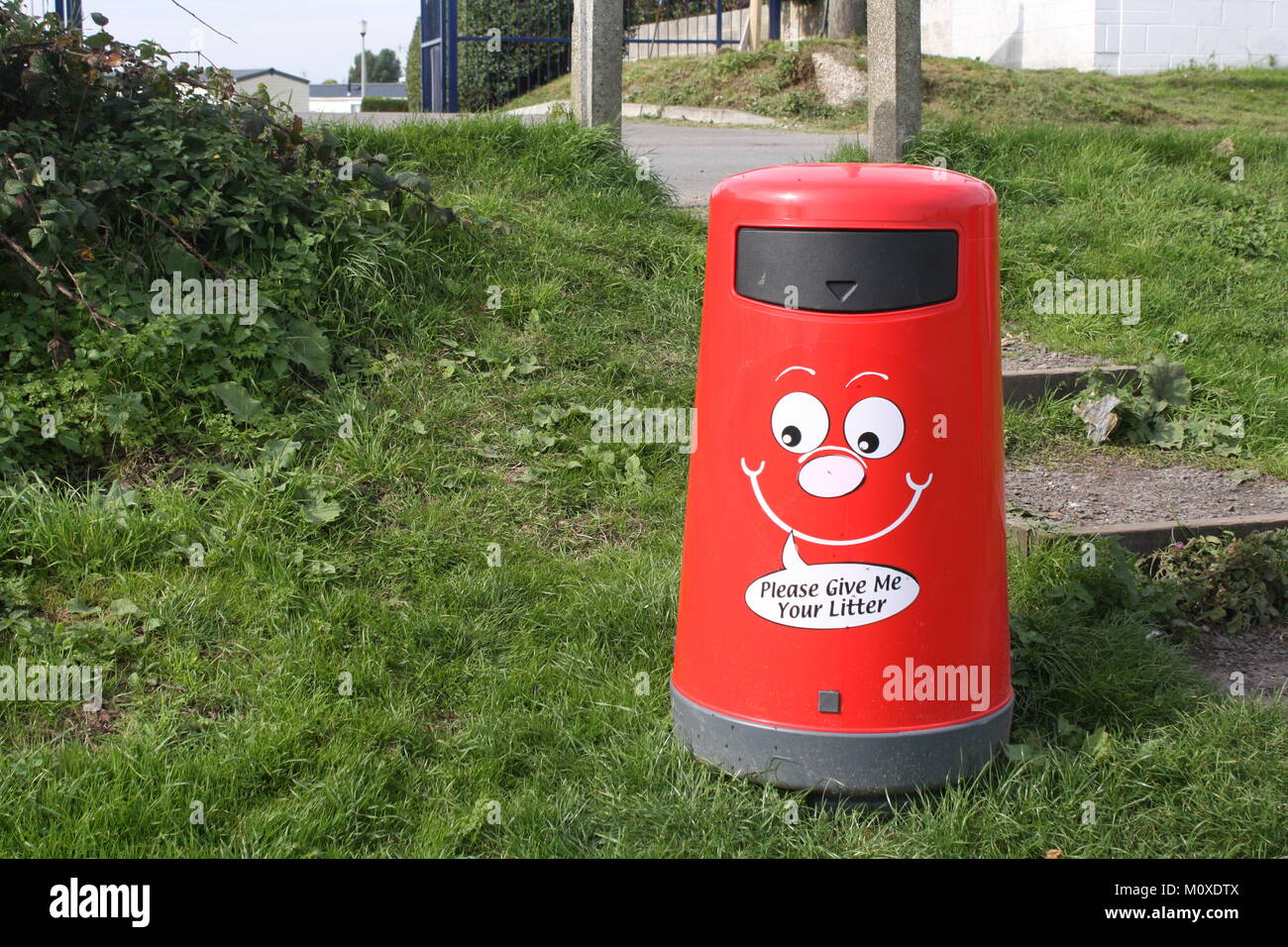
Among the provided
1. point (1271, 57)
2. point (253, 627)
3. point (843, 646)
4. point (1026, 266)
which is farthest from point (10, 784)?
point (1271, 57)

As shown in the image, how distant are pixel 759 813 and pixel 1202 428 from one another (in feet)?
10.9

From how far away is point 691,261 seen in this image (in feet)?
19.4

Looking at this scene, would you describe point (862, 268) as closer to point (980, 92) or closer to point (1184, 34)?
point (980, 92)

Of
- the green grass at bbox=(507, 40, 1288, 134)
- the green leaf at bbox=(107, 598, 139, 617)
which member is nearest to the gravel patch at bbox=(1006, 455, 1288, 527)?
the green leaf at bbox=(107, 598, 139, 617)

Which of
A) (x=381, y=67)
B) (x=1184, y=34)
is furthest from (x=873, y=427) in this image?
(x=381, y=67)

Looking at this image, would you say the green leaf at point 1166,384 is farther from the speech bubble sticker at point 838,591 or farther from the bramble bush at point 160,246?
the bramble bush at point 160,246

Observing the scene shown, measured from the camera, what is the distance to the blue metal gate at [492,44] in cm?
1283

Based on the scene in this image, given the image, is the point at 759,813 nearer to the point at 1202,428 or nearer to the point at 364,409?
the point at 364,409

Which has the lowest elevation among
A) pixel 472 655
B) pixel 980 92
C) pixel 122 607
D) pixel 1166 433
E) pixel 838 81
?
pixel 472 655

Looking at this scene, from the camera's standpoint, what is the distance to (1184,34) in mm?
16828

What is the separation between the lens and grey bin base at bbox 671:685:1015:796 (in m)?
2.74

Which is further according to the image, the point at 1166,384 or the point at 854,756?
the point at 1166,384

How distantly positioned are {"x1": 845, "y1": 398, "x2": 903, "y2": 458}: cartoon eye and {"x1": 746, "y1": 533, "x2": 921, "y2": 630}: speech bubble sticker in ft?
0.83

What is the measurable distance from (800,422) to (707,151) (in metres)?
6.63
